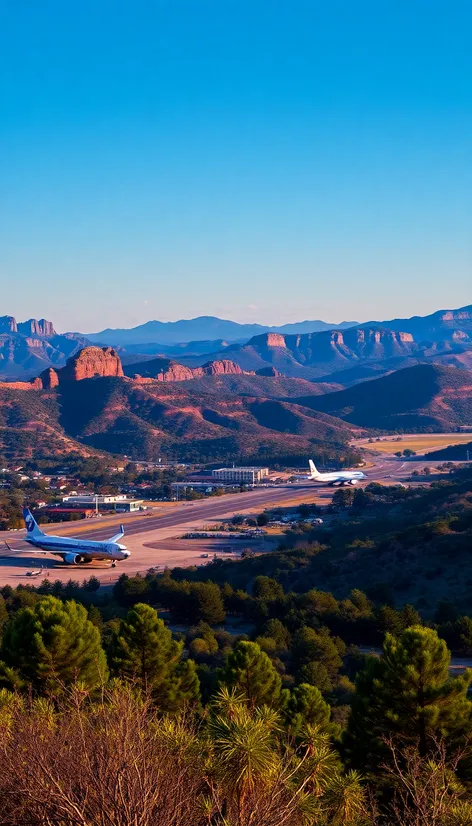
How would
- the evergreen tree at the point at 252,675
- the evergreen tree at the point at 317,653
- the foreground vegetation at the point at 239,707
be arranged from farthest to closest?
the evergreen tree at the point at 317,653
the evergreen tree at the point at 252,675
the foreground vegetation at the point at 239,707

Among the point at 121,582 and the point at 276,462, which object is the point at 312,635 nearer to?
the point at 121,582

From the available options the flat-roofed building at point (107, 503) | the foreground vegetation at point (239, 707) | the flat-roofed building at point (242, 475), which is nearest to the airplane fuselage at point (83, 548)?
the foreground vegetation at point (239, 707)

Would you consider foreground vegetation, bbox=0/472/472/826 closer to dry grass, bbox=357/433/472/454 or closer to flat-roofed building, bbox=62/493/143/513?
flat-roofed building, bbox=62/493/143/513

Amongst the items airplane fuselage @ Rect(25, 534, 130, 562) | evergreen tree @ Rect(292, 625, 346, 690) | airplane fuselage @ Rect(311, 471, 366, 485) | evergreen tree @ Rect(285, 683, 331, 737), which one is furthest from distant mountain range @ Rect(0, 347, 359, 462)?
evergreen tree @ Rect(285, 683, 331, 737)

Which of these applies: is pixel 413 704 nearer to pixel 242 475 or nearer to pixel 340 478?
pixel 340 478

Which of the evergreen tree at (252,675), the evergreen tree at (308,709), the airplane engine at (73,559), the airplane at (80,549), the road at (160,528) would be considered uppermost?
the evergreen tree at (252,675)

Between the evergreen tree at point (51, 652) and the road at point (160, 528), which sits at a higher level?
the evergreen tree at point (51, 652)

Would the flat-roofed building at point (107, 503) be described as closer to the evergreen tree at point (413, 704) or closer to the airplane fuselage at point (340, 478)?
the airplane fuselage at point (340, 478)
